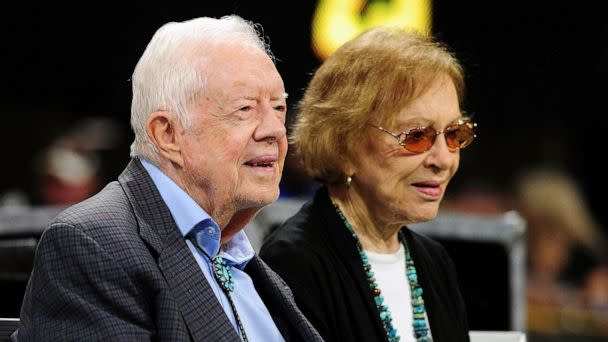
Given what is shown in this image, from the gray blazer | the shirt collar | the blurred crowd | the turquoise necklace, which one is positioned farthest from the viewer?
the blurred crowd

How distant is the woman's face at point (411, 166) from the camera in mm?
2877

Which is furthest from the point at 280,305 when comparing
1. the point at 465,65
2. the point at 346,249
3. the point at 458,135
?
the point at 465,65

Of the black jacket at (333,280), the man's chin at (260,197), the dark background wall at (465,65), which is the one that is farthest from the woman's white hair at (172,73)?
the dark background wall at (465,65)

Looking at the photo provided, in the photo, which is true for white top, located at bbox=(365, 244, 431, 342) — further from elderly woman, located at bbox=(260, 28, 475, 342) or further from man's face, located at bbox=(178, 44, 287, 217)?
man's face, located at bbox=(178, 44, 287, 217)

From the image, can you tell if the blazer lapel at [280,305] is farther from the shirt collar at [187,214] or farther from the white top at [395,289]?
the white top at [395,289]

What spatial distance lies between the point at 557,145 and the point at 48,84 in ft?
14.6

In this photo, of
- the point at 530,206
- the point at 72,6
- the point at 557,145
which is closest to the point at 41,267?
the point at 530,206

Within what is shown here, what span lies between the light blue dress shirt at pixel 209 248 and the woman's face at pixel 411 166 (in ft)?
2.29

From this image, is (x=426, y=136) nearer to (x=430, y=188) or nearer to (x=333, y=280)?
(x=430, y=188)

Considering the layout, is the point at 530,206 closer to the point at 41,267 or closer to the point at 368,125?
the point at 368,125

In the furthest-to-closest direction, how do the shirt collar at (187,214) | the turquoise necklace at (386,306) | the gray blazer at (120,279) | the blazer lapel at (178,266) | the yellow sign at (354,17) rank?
1. the yellow sign at (354,17)
2. the turquoise necklace at (386,306)
3. the shirt collar at (187,214)
4. the blazer lapel at (178,266)
5. the gray blazer at (120,279)

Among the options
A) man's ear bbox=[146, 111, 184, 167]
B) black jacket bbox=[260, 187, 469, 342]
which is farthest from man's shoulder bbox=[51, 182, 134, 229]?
black jacket bbox=[260, 187, 469, 342]

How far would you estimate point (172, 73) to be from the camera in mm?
2127

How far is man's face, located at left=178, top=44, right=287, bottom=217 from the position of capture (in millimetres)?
2146
